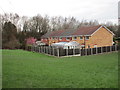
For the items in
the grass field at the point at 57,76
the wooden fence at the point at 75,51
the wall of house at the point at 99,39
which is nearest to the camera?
the grass field at the point at 57,76

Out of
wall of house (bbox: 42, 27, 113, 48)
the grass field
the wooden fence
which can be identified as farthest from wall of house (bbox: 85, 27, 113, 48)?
the grass field

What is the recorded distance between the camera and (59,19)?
7038 centimetres

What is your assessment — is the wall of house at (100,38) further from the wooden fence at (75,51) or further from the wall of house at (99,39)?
the wooden fence at (75,51)

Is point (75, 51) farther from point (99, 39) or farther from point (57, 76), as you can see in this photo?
point (57, 76)

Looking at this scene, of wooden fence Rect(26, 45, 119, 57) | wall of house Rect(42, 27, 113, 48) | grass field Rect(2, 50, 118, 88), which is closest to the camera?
grass field Rect(2, 50, 118, 88)

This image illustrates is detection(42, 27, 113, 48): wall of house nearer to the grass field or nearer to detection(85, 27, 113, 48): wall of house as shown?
detection(85, 27, 113, 48): wall of house

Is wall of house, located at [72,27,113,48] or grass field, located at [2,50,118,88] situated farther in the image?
wall of house, located at [72,27,113,48]

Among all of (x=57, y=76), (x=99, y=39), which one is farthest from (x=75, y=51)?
(x=57, y=76)

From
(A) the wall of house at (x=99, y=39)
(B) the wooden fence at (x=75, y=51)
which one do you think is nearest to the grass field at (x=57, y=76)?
(B) the wooden fence at (x=75, y=51)

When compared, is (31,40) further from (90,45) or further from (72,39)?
(90,45)

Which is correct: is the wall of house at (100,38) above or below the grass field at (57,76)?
above

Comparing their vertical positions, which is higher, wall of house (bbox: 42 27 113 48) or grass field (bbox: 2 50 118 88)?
wall of house (bbox: 42 27 113 48)

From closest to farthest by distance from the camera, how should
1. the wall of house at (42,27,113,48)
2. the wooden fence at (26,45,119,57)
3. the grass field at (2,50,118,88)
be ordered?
the grass field at (2,50,118,88), the wooden fence at (26,45,119,57), the wall of house at (42,27,113,48)

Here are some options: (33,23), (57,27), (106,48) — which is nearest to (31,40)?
(33,23)
